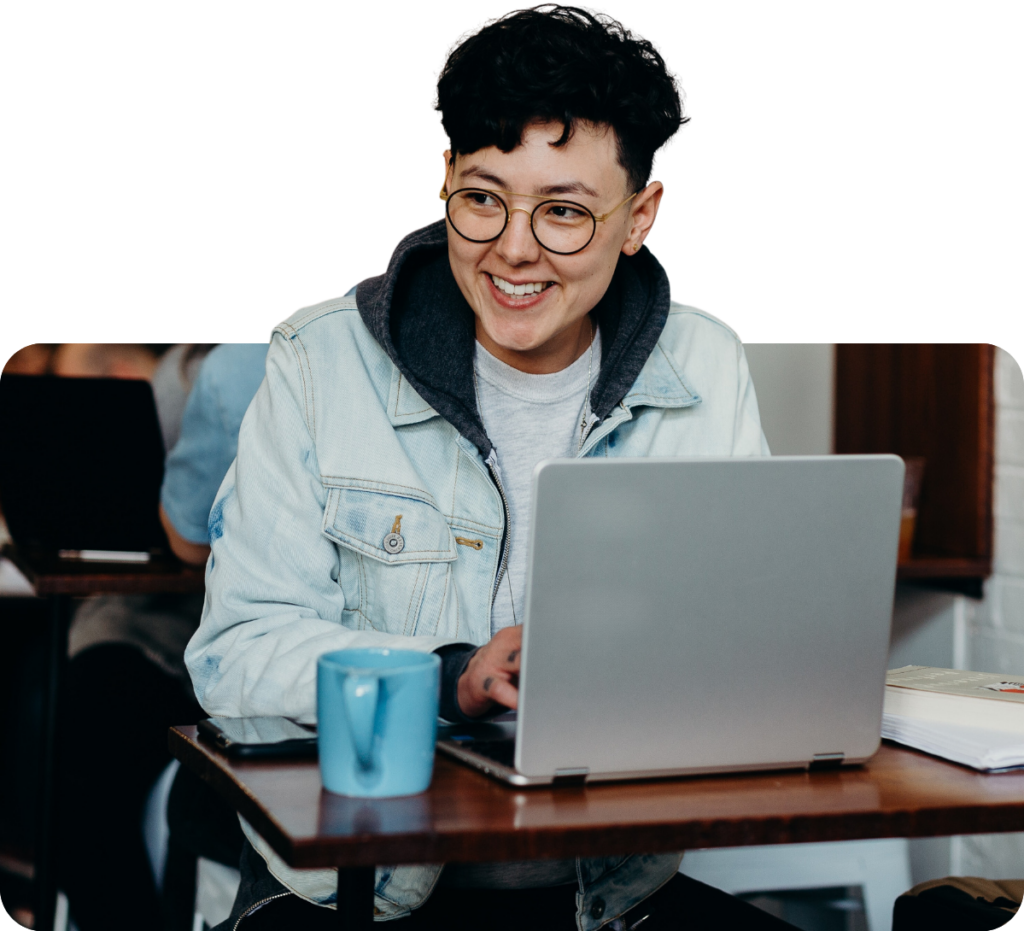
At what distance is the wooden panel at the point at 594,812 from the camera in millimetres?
700

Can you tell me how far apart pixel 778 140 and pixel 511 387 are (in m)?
1.02

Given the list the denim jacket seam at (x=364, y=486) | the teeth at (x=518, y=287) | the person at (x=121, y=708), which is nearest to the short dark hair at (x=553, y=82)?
the teeth at (x=518, y=287)

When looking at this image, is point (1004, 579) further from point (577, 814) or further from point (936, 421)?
point (577, 814)

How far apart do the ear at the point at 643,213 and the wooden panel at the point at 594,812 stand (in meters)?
0.77

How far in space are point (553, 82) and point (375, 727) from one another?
2.51 ft

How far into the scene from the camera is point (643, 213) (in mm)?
1458

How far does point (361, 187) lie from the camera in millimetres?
2141

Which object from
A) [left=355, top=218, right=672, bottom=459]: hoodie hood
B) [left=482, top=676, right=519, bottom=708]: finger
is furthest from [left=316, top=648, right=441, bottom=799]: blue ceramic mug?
[left=355, top=218, right=672, bottom=459]: hoodie hood

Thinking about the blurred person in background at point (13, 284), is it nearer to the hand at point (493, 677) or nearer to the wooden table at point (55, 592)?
the wooden table at point (55, 592)

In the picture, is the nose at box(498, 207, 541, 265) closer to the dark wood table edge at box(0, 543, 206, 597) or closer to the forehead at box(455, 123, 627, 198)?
the forehead at box(455, 123, 627, 198)

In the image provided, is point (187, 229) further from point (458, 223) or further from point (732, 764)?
point (732, 764)

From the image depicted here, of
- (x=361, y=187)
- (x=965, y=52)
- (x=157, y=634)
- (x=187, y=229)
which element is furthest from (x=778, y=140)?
(x=157, y=634)

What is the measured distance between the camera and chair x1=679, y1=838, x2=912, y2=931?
7.00 feet

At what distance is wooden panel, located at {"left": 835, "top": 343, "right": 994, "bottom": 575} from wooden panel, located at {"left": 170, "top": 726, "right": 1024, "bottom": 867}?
141 centimetres
